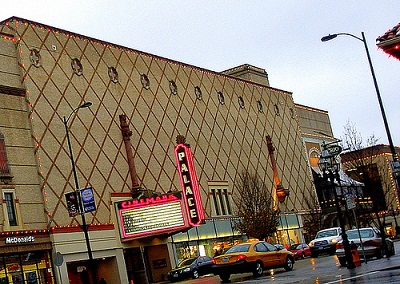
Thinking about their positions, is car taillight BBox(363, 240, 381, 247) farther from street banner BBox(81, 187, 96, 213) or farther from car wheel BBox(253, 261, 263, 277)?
street banner BBox(81, 187, 96, 213)

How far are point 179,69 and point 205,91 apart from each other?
4.28 meters

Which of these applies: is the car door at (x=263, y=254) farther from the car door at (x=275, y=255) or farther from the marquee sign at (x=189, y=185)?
the marquee sign at (x=189, y=185)

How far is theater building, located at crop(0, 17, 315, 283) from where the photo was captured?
44.0 meters

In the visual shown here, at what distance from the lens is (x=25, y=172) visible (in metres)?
44.1

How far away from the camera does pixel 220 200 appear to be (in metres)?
63.9

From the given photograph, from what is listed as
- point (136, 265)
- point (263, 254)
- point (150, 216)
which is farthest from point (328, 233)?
point (263, 254)

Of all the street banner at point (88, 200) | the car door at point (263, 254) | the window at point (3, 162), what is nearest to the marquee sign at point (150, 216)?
the window at point (3, 162)

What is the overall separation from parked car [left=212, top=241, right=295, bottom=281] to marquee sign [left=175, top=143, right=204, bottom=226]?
16677mm

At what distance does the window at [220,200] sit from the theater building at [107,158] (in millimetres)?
130

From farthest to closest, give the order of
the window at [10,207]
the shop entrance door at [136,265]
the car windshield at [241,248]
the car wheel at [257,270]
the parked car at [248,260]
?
1. the shop entrance door at [136,265]
2. the window at [10,207]
3. the car windshield at [241,248]
4. the car wheel at [257,270]
5. the parked car at [248,260]

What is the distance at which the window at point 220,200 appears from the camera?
62.8 metres

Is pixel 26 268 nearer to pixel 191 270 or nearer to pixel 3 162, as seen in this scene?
pixel 3 162

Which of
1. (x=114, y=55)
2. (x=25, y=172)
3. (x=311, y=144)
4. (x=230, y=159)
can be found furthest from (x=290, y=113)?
(x=25, y=172)

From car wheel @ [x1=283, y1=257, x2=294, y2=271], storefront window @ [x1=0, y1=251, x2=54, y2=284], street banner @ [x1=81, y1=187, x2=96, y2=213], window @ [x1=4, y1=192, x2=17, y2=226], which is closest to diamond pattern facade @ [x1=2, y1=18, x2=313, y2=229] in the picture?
window @ [x1=4, y1=192, x2=17, y2=226]
